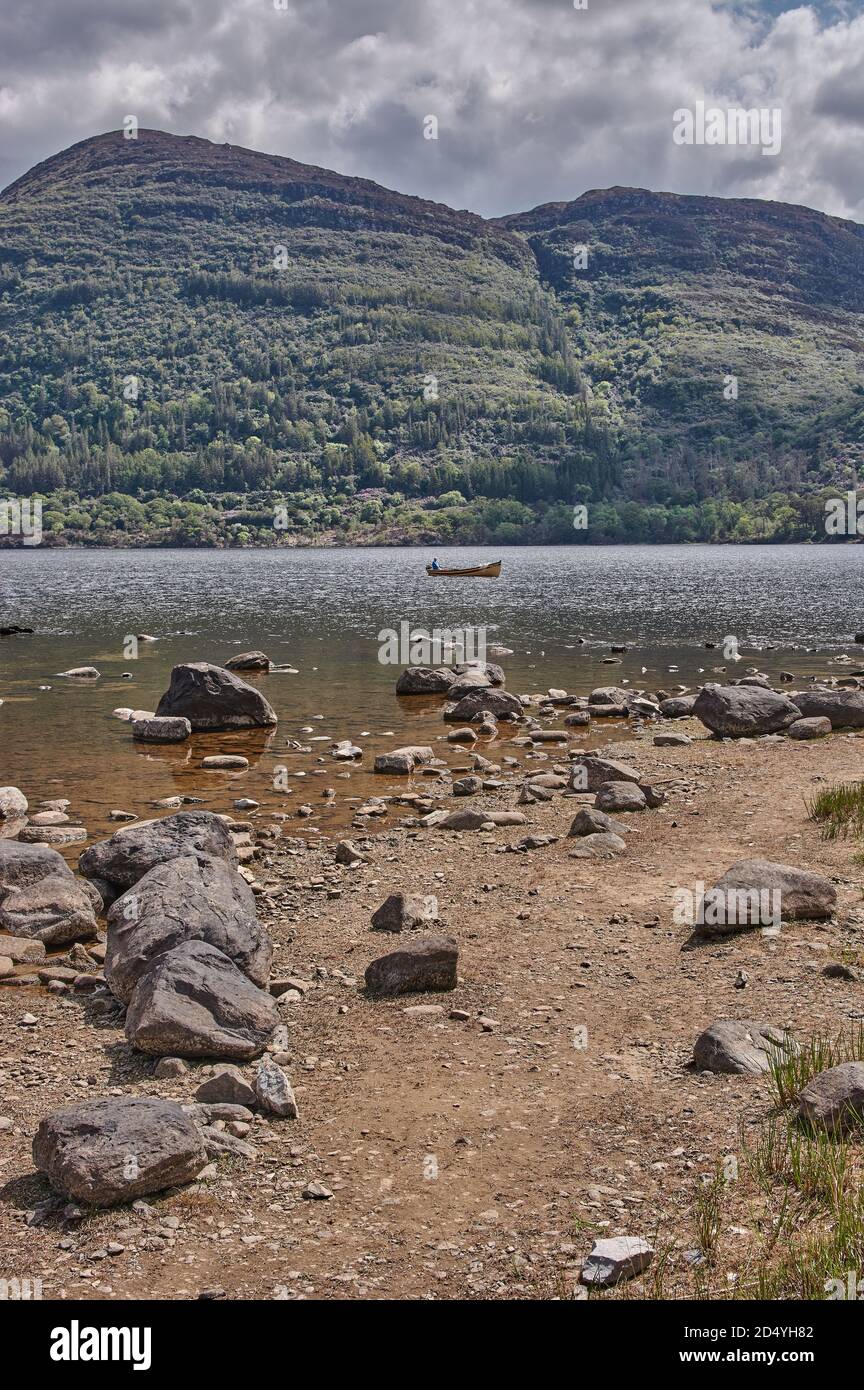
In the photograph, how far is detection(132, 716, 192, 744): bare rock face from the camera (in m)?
25.7

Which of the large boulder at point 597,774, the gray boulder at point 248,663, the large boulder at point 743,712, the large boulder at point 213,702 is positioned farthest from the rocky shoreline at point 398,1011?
the gray boulder at point 248,663

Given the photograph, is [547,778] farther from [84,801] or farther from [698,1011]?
[698,1011]

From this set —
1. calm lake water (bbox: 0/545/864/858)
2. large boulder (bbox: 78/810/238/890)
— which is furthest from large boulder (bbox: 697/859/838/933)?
calm lake water (bbox: 0/545/864/858)

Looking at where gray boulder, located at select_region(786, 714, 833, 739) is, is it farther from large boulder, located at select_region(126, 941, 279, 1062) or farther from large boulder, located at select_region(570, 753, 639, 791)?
large boulder, located at select_region(126, 941, 279, 1062)

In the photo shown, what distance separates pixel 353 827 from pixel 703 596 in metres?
73.5

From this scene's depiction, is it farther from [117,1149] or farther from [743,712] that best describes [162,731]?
[117,1149]

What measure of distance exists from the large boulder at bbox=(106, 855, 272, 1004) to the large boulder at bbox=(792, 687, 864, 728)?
18451mm

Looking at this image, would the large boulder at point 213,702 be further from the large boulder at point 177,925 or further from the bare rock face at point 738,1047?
the bare rock face at point 738,1047

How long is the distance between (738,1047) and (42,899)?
836 centimetres

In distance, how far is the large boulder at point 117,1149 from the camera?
659 cm

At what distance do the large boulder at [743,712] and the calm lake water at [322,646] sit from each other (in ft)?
8.06

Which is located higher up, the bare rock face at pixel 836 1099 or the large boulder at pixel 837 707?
the large boulder at pixel 837 707
